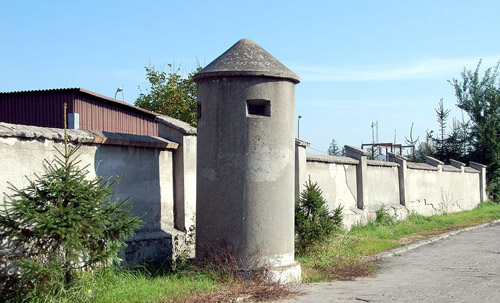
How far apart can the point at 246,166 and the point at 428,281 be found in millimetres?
3599

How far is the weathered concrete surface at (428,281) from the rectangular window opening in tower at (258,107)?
2793mm

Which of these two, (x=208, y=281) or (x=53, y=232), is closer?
(x=53, y=232)

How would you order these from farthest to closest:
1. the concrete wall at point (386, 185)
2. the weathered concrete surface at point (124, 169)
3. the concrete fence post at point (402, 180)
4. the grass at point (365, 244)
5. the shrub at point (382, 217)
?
the concrete fence post at point (402, 180) → the shrub at point (382, 217) → the concrete wall at point (386, 185) → the grass at point (365, 244) → the weathered concrete surface at point (124, 169)

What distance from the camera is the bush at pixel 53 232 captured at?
20.7 feet

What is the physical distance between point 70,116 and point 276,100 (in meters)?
14.0

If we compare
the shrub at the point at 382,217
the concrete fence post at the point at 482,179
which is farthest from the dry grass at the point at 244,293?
the concrete fence post at the point at 482,179

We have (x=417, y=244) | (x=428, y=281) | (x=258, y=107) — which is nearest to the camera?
(x=258, y=107)

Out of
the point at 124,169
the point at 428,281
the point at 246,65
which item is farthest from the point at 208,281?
the point at 428,281

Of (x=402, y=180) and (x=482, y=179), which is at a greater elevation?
(x=402, y=180)

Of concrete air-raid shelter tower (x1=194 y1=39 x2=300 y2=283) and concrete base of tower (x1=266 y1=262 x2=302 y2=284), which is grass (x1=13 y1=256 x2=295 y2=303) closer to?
concrete base of tower (x1=266 y1=262 x2=302 y2=284)

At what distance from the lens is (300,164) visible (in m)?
13.2

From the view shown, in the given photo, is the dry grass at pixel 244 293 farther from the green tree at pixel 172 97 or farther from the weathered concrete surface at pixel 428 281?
the green tree at pixel 172 97

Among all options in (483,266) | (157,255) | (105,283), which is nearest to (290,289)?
(157,255)

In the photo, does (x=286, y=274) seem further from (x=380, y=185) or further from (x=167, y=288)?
(x=380, y=185)
